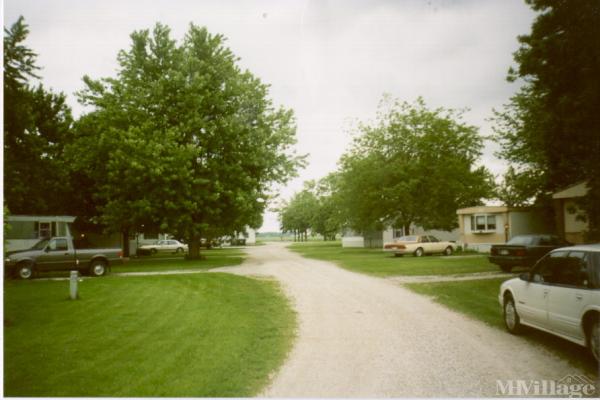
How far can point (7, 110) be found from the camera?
31.7 ft

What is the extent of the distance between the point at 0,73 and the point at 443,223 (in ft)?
109

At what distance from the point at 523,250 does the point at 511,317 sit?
10.6m

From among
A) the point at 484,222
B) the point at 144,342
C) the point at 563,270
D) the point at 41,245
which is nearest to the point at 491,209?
the point at 484,222

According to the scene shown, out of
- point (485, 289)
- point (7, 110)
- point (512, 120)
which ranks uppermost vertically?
point (512, 120)

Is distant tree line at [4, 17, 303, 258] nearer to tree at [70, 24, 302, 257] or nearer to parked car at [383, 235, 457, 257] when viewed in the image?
tree at [70, 24, 302, 257]

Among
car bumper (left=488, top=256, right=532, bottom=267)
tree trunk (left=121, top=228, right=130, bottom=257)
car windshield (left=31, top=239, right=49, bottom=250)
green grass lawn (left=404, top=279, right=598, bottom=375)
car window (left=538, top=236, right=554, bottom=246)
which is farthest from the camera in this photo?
tree trunk (left=121, top=228, right=130, bottom=257)

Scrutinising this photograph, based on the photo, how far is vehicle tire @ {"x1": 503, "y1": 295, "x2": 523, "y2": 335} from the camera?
838 centimetres

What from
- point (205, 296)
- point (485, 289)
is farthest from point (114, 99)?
point (485, 289)

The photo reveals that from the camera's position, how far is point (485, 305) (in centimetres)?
1138

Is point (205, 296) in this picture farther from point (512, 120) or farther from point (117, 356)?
point (512, 120)

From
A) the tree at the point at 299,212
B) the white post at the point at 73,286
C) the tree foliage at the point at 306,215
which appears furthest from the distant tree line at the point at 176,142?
the tree at the point at 299,212

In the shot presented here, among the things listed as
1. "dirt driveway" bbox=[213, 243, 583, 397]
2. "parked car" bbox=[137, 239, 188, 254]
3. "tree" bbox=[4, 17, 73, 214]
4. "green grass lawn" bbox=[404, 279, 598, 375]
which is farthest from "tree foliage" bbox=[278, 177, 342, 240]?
"dirt driveway" bbox=[213, 243, 583, 397]

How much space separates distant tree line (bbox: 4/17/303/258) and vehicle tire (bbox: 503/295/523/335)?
745 inches

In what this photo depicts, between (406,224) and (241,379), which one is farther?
(406,224)
